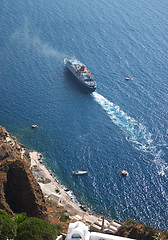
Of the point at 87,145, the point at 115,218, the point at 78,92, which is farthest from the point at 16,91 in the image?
the point at 115,218

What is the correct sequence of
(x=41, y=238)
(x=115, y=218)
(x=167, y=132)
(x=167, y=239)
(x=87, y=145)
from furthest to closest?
(x=167, y=132)
(x=87, y=145)
(x=115, y=218)
(x=167, y=239)
(x=41, y=238)

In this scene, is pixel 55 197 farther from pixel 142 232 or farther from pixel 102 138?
pixel 142 232

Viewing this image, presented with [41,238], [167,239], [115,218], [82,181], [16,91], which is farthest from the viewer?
[16,91]

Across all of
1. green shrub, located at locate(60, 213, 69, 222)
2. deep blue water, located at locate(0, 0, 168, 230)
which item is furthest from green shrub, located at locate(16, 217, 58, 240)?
deep blue water, located at locate(0, 0, 168, 230)

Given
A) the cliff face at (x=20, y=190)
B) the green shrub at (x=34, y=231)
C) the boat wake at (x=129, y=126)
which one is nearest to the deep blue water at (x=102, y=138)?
the boat wake at (x=129, y=126)

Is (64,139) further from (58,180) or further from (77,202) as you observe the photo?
(77,202)

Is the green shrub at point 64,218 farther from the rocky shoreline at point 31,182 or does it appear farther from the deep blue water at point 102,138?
the deep blue water at point 102,138

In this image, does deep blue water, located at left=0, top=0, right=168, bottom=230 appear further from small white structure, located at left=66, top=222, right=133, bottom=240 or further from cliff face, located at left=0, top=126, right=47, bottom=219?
small white structure, located at left=66, top=222, right=133, bottom=240

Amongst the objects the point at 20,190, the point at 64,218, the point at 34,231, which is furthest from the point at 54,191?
the point at 34,231
